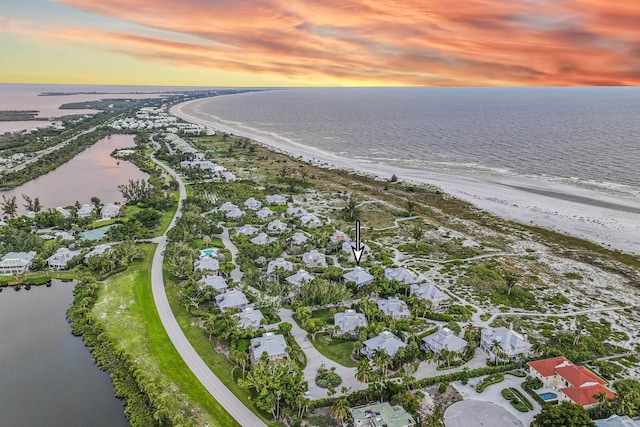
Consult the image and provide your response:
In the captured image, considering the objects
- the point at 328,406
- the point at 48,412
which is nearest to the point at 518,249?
the point at 328,406

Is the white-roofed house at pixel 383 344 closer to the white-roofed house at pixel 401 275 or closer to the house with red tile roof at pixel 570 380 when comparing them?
the house with red tile roof at pixel 570 380

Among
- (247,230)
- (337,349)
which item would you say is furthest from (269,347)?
(247,230)

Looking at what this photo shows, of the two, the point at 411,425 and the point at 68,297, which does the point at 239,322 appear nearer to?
the point at 411,425

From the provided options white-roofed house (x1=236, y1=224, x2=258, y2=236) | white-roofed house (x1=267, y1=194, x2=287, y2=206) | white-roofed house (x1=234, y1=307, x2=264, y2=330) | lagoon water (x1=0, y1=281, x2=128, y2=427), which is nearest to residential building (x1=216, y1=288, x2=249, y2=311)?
white-roofed house (x1=234, y1=307, x2=264, y2=330)

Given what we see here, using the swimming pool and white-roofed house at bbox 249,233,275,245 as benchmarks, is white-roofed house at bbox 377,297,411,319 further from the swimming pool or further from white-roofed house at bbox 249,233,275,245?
white-roofed house at bbox 249,233,275,245

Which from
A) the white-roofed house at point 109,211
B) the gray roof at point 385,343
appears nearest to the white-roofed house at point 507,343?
the gray roof at point 385,343

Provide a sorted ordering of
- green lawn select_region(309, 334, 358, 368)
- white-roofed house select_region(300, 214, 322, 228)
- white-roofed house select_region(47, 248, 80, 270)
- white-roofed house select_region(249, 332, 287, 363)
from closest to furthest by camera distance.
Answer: white-roofed house select_region(249, 332, 287, 363) → green lawn select_region(309, 334, 358, 368) → white-roofed house select_region(47, 248, 80, 270) → white-roofed house select_region(300, 214, 322, 228)

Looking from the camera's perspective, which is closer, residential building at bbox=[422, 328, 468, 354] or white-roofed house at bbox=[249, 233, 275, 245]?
residential building at bbox=[422, 328, 468, 354]
